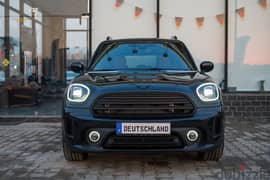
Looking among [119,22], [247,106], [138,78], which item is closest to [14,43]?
[119,22]

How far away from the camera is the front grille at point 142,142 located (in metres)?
4.42

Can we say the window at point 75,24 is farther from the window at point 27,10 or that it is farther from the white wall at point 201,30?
the white wall at point 201,30

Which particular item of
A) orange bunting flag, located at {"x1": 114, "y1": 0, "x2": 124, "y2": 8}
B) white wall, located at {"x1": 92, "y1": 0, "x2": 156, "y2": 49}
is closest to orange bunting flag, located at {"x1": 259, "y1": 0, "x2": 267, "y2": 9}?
white wall, located at {"x1": 92, "y1": 0, "x2": 156, "y2": 49}

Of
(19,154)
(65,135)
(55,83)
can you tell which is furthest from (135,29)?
(65,135)

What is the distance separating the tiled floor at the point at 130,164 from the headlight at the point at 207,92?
2.73 ft

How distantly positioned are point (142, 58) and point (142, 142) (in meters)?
1.70

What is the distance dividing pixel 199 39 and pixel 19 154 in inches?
228

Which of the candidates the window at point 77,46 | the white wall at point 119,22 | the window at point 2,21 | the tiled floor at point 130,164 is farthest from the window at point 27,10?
the tiled floor at point 130,164

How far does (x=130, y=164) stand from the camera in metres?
5.14

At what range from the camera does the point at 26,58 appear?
35.4 ft

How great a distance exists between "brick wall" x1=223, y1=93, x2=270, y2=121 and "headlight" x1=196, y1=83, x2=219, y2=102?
16.1ft

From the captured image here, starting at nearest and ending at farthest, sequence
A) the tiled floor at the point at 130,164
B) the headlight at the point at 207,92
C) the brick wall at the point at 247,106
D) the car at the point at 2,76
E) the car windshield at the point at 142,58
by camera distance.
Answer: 1. the headlight at the point at 207,92
2. the tiled floor at the point at 130,164
3. the car windshield at the point at 142,58
4. the brick wall at the point at 247,106
5. the car at the point at 2,76

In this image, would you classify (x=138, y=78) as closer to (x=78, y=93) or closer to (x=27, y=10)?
(x=78, y=93)

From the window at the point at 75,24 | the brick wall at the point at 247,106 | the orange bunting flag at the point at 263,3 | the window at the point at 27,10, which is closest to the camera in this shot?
the brick wall at the point at 247,106
